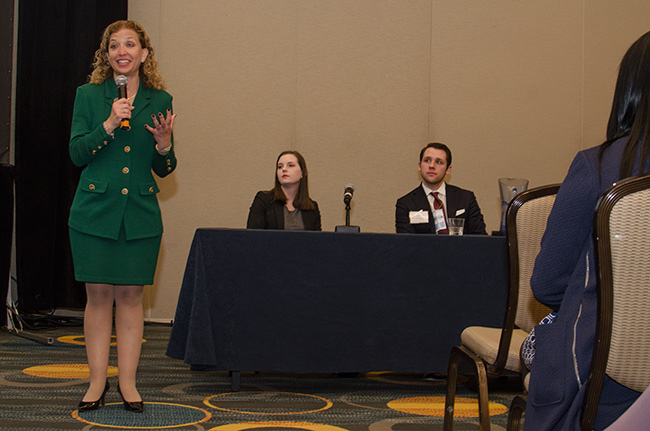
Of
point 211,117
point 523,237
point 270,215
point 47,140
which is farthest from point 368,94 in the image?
point 523,237

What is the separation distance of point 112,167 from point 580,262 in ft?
5.72

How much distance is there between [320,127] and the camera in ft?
18.2

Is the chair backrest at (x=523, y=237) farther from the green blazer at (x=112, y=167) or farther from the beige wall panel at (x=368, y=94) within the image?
the beige wall panel at (x=368, y=94)

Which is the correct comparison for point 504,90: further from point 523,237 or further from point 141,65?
point 523,237

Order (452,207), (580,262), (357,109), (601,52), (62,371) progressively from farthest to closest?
(601,52) < (357,109) < (452,207) < (62,371) < (580,262)

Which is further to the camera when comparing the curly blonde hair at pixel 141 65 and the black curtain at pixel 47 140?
the black curtain at pixel 47 140

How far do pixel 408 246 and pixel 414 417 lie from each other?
75 cm

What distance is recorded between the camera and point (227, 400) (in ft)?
8.71

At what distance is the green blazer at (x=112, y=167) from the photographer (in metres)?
2.31

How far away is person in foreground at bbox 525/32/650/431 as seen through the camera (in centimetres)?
108

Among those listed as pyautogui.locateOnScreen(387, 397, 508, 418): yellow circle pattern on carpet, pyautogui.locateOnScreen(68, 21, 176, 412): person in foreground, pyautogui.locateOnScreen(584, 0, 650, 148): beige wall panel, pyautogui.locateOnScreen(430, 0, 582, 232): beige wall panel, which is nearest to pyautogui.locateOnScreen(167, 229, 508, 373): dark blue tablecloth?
pyautogui.locateOnScreen(387, 397, 508, 418): yellow circle pattern on carpet

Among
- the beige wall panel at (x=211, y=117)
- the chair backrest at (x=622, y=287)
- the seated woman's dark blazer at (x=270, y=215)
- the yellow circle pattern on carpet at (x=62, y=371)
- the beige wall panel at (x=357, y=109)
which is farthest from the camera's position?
the beige wall panel at (x=357, y=109)

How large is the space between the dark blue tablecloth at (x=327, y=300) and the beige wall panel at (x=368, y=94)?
267 cm

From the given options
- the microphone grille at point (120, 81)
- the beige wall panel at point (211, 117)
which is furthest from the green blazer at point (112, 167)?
the beige wall panel at point (211, 117)
